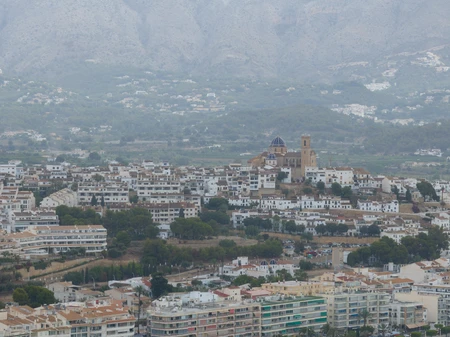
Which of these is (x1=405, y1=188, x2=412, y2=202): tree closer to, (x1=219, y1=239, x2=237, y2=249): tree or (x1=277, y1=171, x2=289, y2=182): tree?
(x1=277, y1=171, x2=289, y2=182): tree

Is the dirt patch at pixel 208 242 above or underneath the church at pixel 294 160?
underneath

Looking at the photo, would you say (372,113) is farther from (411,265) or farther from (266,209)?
(411,265)

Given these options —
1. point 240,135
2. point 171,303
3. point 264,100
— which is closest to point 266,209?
point 171,303

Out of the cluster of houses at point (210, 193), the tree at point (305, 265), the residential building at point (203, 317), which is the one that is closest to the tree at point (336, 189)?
the cluster of houses at point (210, 193)

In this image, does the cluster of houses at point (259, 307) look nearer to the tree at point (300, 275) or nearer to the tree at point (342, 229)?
the tree at point (300, 275)

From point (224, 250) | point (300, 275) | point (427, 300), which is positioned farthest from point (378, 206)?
point (427, 300)
